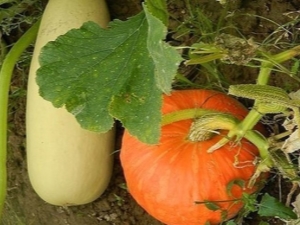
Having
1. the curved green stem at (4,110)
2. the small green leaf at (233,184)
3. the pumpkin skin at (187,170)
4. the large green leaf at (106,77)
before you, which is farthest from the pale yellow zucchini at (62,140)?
the small green leaf at (233,184)

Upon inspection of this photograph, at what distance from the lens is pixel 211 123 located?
1496mm

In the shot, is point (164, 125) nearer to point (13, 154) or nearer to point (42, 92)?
point (42, 92)

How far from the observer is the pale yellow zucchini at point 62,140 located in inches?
68.3

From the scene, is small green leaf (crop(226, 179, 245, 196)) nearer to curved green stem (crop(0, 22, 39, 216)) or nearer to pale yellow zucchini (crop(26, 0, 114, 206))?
pale yellow zucchini (crop(26, 0, 114, 206))

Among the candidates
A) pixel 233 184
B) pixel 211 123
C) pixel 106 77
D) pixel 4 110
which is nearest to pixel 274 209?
pixel 233 184

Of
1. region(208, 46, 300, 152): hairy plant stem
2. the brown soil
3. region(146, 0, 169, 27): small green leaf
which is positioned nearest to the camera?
region(146, 0, 169, 27): small green leaf

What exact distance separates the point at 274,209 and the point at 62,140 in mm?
517

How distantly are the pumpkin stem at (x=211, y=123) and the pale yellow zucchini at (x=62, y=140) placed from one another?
1.03 feet

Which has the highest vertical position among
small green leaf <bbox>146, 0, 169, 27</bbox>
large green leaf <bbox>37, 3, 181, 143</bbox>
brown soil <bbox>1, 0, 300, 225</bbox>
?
small green leaf <bbox>146, 0, 169, 27</bbox>

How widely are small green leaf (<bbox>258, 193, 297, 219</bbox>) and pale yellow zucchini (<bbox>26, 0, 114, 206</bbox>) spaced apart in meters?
0.43

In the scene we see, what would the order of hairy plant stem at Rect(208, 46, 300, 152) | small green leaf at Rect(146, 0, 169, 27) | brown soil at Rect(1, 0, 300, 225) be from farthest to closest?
brown soil at Rect(1, 0, 300, 225) < hairy plant stem at Rect(208, 46, 300, 152) < small green leaf at Rect(146, 0, 169, 27)

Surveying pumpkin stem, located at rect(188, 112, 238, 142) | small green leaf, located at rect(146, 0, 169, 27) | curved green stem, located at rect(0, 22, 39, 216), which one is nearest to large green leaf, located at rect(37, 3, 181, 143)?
small green leaf, located at rect(146, 0, 169, 27)

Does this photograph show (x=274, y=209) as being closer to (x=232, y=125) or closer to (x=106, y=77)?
(x=232, y=125)

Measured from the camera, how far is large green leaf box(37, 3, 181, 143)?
1.38 m
